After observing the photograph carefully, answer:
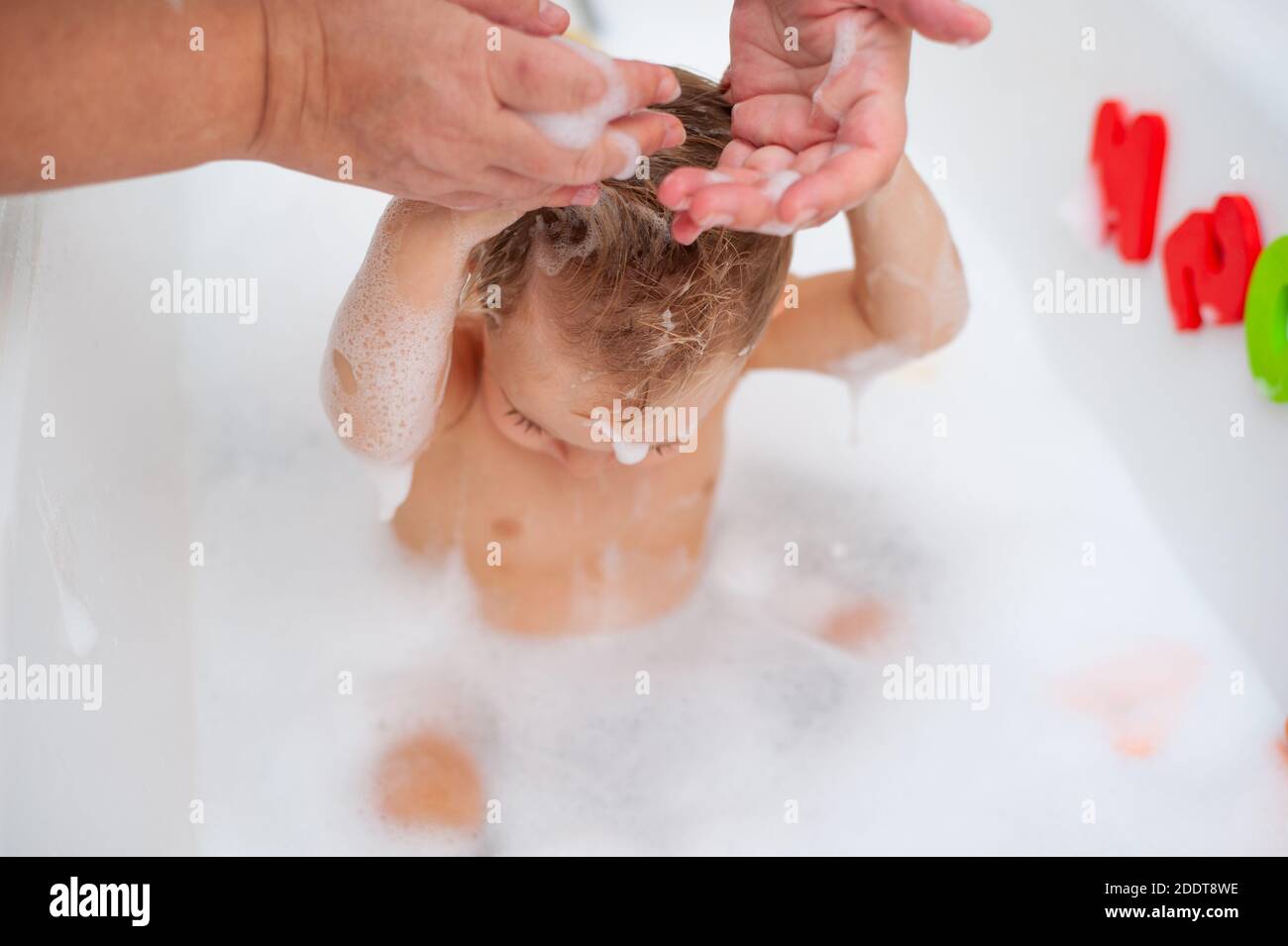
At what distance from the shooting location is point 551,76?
0.69 meters

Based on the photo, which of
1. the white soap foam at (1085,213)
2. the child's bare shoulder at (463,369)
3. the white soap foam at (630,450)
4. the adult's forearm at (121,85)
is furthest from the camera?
the white soap foam at (1085,213)

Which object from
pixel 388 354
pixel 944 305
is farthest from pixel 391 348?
pixel 944 305

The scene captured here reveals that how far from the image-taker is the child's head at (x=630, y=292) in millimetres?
969

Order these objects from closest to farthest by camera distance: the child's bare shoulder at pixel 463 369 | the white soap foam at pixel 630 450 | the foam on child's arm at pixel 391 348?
the foam on child's arm at pixel 391 348 < the white soap foam at pixel 630 450 < the child's bare shoulder at pixel 463 369

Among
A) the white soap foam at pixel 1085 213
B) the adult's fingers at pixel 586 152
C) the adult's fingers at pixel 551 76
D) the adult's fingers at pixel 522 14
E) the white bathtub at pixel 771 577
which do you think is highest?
the white soap foam at pixel 1085 213

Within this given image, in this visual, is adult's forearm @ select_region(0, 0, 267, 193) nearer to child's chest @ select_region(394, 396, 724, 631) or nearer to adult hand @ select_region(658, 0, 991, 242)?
adult hand @ select_region(658, 0, 991, 242)

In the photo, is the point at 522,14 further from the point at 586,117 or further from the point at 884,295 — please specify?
the point at 884,295

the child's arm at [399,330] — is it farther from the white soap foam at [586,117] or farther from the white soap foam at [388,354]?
the white soap foam at [586,117]

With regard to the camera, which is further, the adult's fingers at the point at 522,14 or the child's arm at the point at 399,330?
the child's arm at the point at 399,330

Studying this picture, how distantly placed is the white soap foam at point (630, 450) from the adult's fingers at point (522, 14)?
1.30 feet

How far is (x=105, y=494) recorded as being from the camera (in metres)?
1.13

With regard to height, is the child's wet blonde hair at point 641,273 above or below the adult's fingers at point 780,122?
below

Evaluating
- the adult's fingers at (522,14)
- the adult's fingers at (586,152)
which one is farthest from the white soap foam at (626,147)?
the adult's fingers at (522,14)
